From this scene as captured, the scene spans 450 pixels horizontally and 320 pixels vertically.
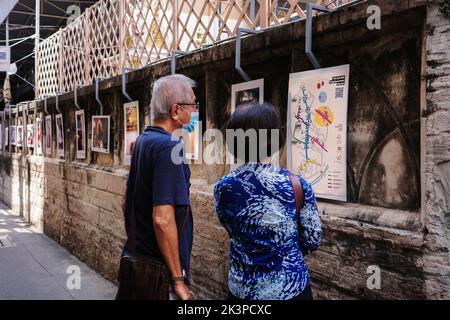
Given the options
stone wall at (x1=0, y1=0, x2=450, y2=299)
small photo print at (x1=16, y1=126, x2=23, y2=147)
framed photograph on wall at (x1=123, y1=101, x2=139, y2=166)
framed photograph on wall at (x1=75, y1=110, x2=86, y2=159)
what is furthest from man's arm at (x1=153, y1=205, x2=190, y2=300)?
small photo print at (x1=16, y1=126, x2=23, y2=147)

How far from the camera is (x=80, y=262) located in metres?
6.96

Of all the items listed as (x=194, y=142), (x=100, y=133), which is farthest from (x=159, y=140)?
(x=100, y=133)

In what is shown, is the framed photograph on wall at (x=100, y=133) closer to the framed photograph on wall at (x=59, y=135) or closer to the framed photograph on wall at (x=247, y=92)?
the framed photograph on wall at (x=59, y=135)

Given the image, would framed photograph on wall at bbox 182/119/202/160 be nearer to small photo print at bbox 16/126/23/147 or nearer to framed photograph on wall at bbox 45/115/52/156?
framed photograph on wall at bbox 45/115/52/156

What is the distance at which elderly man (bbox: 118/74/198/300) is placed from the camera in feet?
7.34

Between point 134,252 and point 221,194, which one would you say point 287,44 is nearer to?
point 221,194

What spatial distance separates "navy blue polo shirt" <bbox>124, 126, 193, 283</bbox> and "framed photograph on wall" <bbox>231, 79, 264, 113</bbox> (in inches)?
50.8

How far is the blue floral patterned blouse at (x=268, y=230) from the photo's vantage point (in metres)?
2.01

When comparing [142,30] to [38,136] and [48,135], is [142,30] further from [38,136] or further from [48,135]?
[38,136]

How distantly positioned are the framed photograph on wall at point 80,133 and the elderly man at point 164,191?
16.2 ft

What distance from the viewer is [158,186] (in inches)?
88.0

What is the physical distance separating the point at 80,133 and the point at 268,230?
19.2 feet

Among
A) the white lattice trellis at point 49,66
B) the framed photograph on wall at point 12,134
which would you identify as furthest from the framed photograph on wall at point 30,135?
the framed photograph on wall at point 12,134
